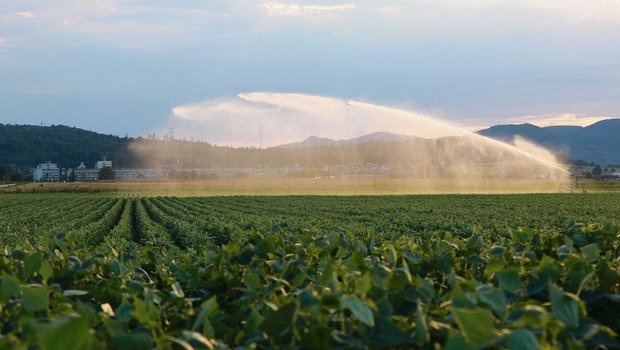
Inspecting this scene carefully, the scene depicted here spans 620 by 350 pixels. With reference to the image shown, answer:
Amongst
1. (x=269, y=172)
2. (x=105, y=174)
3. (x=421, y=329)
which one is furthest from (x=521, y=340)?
(x=105, y=174)

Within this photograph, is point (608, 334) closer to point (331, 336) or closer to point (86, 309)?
point (331, 336)

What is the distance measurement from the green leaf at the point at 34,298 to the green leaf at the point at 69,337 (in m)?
0.56

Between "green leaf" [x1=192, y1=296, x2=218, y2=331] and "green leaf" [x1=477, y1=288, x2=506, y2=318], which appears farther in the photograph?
"green leaf" [x1=192, y1=296, x2=218, y2=331]

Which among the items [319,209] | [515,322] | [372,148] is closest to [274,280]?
[515,322]

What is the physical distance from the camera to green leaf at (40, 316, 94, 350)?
1.31 meters

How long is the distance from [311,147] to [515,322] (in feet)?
495

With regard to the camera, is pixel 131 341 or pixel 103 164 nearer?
pixel 131 341

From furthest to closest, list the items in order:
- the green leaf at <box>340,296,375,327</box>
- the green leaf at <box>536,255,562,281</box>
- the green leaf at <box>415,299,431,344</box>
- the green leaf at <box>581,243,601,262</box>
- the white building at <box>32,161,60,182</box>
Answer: the white building at <box>32,161,60,182</box>, the green leaf at <box>581,243,601,262</box>, the green leaf at <box>536,255,562,281</box>, the green leaf at <box>415,299,431,344</box>, the green leaf at <box>340,296,375,327</box>

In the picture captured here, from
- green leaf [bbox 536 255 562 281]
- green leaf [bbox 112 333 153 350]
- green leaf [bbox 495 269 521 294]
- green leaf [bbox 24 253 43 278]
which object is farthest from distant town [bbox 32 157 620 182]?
green leaf [bbox 112 333 153 350]

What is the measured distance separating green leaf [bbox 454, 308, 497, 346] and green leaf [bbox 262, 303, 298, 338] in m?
0.44

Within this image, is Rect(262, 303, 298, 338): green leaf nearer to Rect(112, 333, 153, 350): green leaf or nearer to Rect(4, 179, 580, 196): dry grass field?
Rect(112, 333, 153, 350): green leaf

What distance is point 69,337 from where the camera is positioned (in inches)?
52.1

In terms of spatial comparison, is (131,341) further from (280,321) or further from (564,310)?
(564,310)

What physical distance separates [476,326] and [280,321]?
1.72 ft
